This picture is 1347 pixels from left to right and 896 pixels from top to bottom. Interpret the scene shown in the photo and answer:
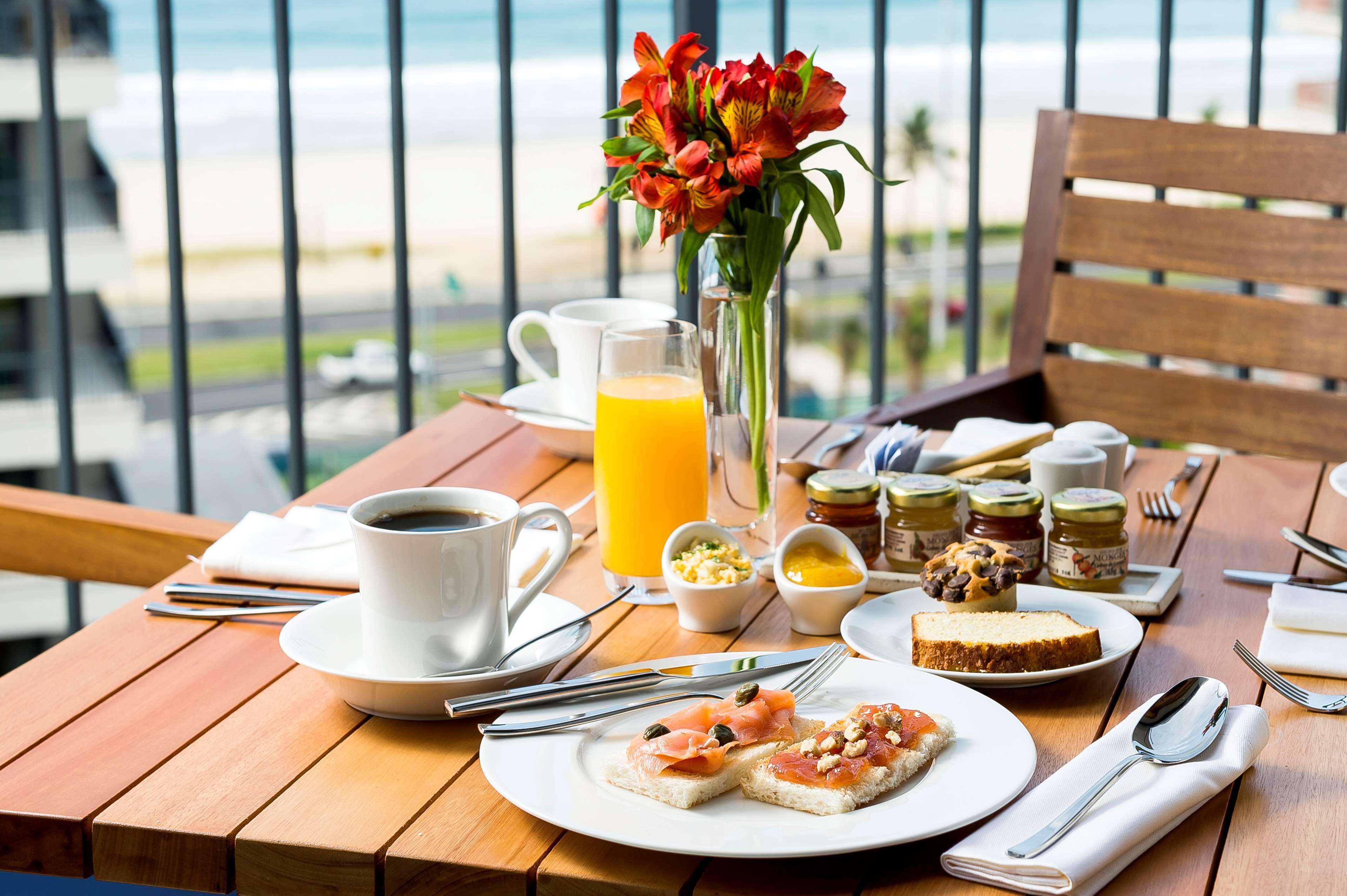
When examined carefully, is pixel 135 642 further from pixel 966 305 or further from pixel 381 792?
pixel 966 305

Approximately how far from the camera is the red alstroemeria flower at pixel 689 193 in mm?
956

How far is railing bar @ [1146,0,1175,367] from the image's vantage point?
6.77 feet

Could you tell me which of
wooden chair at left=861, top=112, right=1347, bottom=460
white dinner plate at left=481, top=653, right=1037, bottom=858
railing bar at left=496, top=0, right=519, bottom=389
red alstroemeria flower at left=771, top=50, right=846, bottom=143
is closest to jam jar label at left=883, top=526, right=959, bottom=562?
white dinner plate at left=481, top=653, right=1037, bottom=858

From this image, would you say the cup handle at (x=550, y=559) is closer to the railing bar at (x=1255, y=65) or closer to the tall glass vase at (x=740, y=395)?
the tall glass vase at (x=740, y=395)

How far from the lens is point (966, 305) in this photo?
2.35 meters

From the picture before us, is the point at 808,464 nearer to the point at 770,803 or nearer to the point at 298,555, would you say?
the point at 298,555

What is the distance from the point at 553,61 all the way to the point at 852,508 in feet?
34.2

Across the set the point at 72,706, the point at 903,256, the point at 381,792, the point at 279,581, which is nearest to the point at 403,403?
the point at 279,581

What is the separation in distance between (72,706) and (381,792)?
26 centimetres

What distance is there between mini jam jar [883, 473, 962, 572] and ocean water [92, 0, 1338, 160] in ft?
0.99

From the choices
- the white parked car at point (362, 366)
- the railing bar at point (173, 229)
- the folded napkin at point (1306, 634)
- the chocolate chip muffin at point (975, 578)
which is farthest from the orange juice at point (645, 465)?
the white parked car at point (362, 366)

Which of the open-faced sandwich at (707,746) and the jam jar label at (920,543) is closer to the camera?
the open-faced sandwich at (707,746)

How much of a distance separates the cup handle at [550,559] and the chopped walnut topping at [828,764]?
27 centimetres

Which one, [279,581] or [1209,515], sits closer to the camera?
[279,581]
